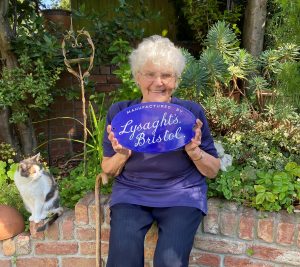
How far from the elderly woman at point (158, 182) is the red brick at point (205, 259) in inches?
14.2

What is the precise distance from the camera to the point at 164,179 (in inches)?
69.9

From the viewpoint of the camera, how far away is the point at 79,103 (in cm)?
394

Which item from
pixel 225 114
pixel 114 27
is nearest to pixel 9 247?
pixel 225 114

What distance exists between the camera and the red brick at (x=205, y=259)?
2014mm

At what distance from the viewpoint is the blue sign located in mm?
1652

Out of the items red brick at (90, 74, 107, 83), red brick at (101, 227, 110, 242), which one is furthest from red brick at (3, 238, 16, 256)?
red brick at (90, 74, 107, 83)

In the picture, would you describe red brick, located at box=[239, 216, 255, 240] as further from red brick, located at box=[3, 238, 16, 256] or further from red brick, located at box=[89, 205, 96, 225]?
red brick, located at box=[3, 238, 16, 256]

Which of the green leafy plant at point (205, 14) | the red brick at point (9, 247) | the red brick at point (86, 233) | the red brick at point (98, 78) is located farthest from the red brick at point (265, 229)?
the green leafy plant at point (205, 14)

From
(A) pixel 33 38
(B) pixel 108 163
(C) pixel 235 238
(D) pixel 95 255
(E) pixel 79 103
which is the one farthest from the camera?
(E) pixel 79 103

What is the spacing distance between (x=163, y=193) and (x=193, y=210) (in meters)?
0.16

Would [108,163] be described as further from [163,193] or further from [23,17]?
[23,17]

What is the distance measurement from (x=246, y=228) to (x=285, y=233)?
196mm

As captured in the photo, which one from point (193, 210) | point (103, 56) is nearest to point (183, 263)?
point (193, 210)

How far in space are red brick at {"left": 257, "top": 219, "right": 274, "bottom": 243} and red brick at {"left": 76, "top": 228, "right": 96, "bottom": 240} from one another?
921 millimetres
